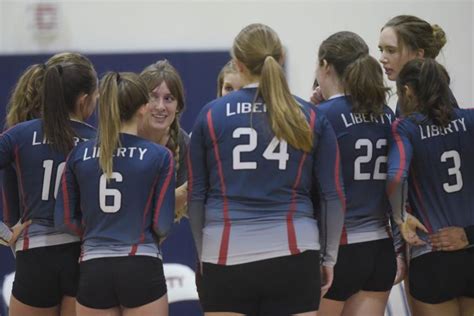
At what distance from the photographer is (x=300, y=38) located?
247 inches

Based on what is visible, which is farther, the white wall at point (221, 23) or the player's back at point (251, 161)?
the white wall at point (221, 23)

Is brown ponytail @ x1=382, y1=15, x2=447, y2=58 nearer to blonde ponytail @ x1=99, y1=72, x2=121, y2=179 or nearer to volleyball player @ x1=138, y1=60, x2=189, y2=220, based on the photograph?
volleyball player @ x1=138, y1=60, x2=189, y2=220

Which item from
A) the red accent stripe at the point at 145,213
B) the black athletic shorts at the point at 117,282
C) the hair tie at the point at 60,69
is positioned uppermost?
the hair tie at the point at 60,69

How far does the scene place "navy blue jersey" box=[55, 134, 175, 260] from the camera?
333 cm

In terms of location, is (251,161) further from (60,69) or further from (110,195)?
(60,69)

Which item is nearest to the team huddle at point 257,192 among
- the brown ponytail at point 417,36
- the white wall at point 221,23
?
the brown ponytail at point 417,36

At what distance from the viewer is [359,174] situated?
355cm

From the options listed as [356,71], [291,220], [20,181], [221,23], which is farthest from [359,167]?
[221,23]

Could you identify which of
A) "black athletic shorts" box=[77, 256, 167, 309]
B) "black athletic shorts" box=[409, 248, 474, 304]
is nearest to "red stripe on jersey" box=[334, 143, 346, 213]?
"black athletic shorts" box=[409, 248, 474, 304]

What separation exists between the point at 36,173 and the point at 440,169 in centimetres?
175

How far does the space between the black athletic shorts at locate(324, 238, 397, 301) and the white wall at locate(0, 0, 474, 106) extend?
2859mm

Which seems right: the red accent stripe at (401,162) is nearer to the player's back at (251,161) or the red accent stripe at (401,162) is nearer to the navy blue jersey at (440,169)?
the navy blue jersey at (440,169)

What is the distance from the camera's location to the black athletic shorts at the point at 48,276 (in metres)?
3.60

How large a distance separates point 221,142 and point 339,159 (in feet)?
1.60
